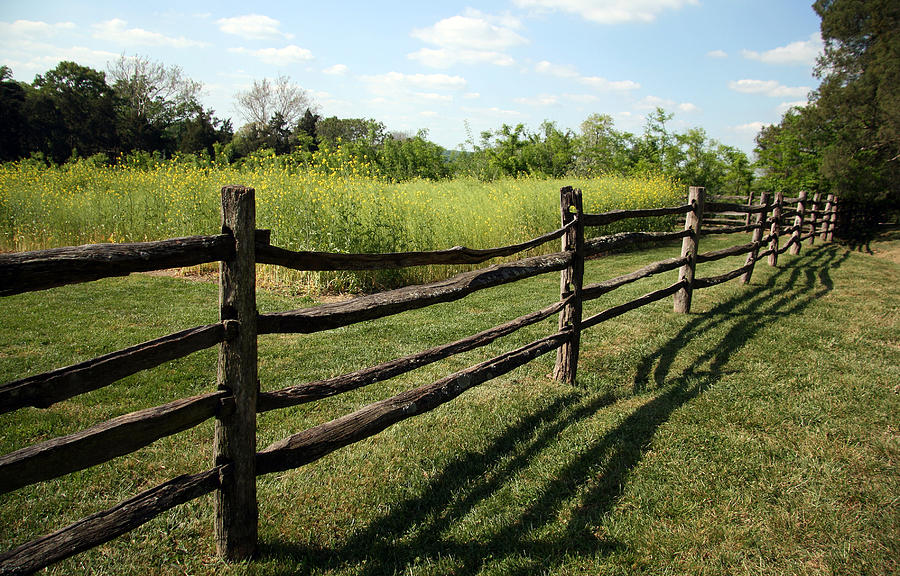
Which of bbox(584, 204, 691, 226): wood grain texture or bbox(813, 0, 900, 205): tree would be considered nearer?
bbox(584, 204, 691, 226): wood grain texture

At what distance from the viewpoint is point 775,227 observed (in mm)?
10406

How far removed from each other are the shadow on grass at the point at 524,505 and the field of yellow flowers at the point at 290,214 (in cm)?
482

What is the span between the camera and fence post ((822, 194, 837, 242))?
589 inches

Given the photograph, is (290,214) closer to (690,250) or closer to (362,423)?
(690,250)

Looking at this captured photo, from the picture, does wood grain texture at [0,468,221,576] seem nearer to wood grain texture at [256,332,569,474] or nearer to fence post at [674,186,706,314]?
wood grain texture at [256,332,569,474]

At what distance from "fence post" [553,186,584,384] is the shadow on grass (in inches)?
10.7

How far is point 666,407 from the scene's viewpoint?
4.20 meters

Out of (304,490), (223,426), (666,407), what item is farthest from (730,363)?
(223,426)

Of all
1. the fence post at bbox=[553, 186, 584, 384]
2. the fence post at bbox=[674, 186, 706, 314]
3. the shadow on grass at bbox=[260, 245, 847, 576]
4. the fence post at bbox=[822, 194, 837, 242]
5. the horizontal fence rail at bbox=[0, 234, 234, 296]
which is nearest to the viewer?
the horizontal fence rail at bbox=[0, 234, 234, 296]

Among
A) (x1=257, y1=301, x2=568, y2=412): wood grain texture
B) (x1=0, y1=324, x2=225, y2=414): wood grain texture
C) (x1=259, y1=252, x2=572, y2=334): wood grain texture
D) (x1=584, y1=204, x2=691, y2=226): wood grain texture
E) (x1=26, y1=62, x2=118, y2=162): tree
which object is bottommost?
(x1=257, y1=301, x2=568, y2=412): wood grain texture

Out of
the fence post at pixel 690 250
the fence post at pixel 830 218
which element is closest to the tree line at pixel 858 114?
the fence post at pixel 830 218

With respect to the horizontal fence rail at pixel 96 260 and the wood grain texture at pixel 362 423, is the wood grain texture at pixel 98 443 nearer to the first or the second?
the wood grain texture at pixel 362 423

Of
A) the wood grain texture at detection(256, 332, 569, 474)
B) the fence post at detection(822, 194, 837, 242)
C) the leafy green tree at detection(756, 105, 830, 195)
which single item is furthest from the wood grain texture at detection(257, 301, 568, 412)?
the leafy green tree at detection(756, 105, 830, 195)

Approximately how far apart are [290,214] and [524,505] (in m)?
6.60
